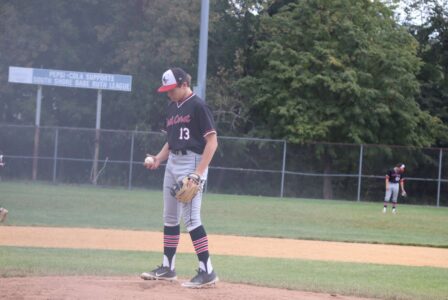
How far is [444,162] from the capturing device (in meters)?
35.1

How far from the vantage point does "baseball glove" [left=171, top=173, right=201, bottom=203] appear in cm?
807

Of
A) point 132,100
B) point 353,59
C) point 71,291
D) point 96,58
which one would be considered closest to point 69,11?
point 96,58

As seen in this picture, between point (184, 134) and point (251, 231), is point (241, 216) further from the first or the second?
point (184, 134)

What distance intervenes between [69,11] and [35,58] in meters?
3.07

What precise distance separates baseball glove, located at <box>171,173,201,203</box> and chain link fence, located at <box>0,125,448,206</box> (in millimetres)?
26164

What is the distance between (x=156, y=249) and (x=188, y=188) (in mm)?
6319

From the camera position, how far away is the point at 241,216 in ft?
75.2

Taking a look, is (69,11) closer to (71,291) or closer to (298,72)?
(298,72)

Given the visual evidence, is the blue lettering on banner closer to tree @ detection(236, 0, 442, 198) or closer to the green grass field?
the green grass field

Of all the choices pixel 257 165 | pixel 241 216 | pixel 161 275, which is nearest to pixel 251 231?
pixel 241 216

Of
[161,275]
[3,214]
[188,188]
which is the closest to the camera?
[188,188]

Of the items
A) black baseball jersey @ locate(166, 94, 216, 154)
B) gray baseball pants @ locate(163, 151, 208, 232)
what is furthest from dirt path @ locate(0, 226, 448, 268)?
black baseball jersey @ locate(166, 94, 216, 154)

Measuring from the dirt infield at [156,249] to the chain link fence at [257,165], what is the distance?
56.7ft

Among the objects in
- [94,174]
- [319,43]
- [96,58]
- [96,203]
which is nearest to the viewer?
[96,203]
